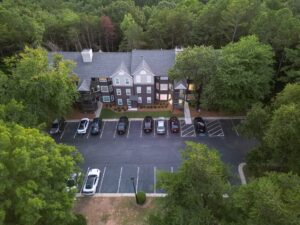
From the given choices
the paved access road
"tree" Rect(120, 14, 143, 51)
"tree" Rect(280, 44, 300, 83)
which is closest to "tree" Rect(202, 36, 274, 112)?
"tree" Rect(280, 44, 300, 83)

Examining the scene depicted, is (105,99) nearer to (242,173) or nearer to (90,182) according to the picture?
(90,182)

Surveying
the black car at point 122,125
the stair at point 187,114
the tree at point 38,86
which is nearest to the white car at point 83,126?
the black car at point 122,125

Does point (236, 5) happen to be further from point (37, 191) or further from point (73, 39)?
point (37, 191)

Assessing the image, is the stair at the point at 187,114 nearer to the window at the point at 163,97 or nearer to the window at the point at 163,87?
the window at the point at 163,97

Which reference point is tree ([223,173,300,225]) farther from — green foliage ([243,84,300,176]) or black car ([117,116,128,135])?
black car ([117,116,128,135])

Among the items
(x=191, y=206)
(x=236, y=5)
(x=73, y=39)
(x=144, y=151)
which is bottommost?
(x=144, y=151)

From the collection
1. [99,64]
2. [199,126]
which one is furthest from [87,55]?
[199,126]

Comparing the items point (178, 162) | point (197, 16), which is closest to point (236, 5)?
point (197, 16)
